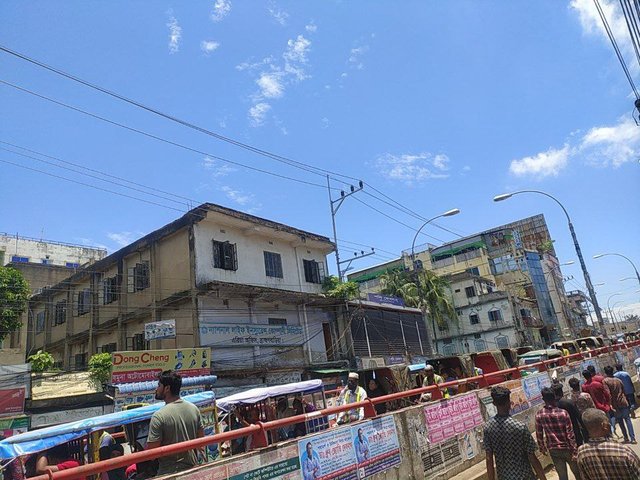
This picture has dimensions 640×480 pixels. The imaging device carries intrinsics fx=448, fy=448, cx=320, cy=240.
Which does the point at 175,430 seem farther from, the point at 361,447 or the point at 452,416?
the point at 452,416

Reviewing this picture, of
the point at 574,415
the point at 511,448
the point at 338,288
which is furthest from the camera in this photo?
the point at 338,288

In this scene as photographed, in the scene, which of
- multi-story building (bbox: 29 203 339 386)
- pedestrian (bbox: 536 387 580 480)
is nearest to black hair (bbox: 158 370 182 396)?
pedestrian (bbox: 536 387 580 480)

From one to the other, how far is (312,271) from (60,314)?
1764cm

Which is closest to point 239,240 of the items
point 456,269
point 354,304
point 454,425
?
point 354,304

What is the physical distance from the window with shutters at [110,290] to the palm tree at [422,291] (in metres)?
25.5

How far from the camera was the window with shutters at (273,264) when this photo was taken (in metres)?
25.9

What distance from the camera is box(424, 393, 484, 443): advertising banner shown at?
685 cm

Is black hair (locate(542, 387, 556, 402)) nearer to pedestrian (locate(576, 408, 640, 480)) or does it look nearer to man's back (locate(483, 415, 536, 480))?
man's back (locate(483, 415, 536, 480))

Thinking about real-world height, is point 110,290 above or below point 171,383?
above

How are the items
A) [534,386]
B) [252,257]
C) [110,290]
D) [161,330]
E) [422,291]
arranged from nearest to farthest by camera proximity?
[534,386]
[161,330]
[252,257]
[110,290]
[422,291]

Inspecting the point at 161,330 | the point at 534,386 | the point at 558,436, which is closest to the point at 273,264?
the point at 161,330

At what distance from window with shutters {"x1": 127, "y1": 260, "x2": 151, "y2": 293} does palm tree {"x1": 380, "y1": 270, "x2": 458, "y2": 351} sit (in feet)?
82.2

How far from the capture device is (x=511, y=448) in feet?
15.2

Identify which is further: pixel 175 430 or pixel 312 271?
pixel 312 271
